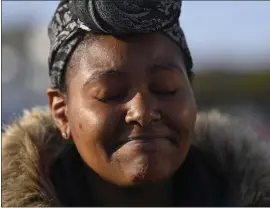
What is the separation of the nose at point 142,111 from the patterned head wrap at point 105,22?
0.56 ft

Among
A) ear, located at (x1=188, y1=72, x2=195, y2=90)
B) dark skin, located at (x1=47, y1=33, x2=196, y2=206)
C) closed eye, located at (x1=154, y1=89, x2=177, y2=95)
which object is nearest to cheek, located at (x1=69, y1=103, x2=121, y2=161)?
dark skin, located at (x1=47, y1=33, x2=196, y2=206)

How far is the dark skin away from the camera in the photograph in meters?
1.25

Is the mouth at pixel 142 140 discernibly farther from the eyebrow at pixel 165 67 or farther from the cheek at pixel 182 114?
the eyebrow at pixel 165 67

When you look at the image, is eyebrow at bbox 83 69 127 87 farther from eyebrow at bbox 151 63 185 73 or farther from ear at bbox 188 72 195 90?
ear at bbox 188 72 195 90

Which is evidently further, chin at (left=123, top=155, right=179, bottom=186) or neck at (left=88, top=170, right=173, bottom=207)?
neck at (left=88, top=170, right=173, bottom=207)

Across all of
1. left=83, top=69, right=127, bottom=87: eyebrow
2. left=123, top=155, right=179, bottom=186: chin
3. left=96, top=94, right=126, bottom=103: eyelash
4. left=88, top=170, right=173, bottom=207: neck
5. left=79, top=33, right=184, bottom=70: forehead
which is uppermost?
left=79, top=33, right=184, bottom=70: forehead

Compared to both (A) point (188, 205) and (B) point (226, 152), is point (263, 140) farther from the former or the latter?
(A) point (188, 205)

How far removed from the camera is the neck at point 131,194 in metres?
1.39

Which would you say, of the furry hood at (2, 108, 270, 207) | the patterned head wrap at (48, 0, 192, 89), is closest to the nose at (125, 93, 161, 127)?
the patterned head wrap at (48, 0, 192, 89)

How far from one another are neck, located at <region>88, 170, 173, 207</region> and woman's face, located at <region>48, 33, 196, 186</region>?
3.2 inches

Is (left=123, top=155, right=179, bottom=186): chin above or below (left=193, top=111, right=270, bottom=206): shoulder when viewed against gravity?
above

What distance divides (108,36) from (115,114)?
0.66 feet

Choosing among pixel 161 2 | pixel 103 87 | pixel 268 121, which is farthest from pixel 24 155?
pixel 268 121

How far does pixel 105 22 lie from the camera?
1282 mm
